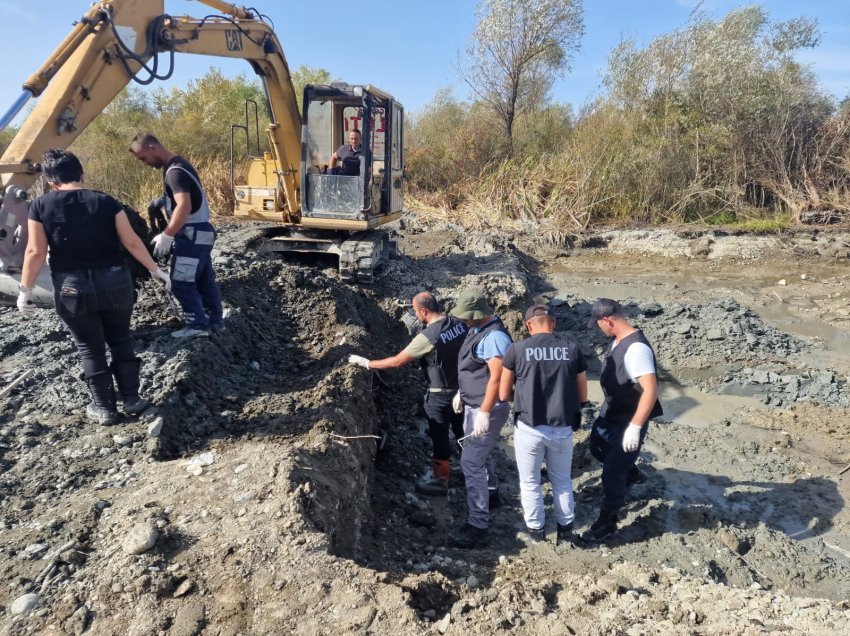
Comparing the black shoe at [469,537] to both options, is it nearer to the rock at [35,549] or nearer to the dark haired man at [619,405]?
the dark haired man at [619,405]

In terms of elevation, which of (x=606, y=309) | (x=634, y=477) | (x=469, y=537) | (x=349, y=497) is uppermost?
(x=606, y=309)

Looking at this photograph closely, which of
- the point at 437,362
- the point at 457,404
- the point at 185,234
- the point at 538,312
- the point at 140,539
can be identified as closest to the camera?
the point at 140,539

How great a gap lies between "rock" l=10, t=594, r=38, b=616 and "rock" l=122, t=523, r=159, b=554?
0.40m

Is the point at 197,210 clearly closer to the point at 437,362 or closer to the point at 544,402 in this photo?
the point at 437,362

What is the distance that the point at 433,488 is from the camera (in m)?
4.89

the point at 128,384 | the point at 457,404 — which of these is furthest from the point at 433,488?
the point at 128,384

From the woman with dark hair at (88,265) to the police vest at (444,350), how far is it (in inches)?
82.1

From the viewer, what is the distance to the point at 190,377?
4.62 metres

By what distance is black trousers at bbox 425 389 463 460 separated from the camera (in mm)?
4657

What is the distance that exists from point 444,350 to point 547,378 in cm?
96

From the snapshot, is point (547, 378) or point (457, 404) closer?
point (547, 378)

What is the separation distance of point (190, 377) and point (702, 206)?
16430mm

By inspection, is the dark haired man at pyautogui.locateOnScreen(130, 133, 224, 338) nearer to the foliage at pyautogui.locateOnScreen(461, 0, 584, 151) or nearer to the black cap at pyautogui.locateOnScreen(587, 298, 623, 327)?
the black cap at pyautogui.locateOnScreen(587, 298, 623, 327)

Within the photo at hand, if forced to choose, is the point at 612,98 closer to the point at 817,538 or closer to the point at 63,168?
the point at 817,538
